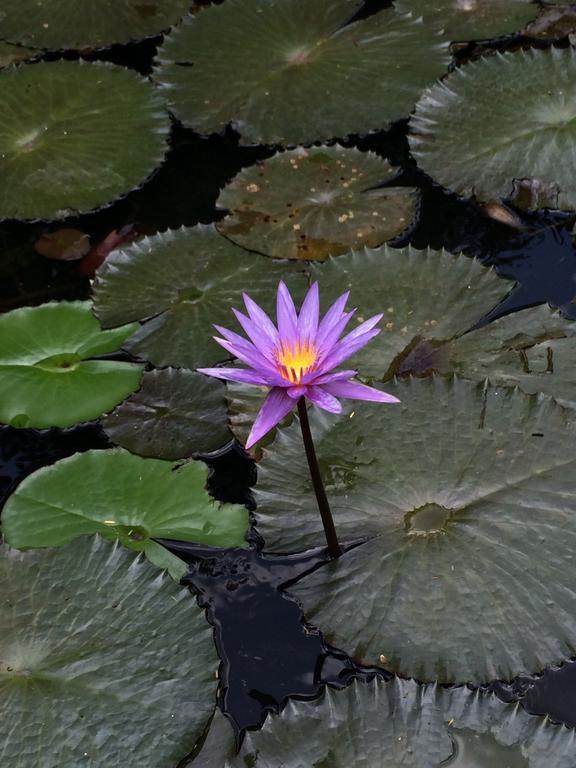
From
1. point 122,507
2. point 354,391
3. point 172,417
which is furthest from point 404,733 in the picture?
point 172,417

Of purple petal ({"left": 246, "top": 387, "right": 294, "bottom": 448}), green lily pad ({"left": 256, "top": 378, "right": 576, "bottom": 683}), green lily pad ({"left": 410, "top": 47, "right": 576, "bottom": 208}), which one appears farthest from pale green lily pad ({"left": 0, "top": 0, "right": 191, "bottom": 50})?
purple petal ({"left": 246, "top": 387, "right": 294, "bottom": 448})

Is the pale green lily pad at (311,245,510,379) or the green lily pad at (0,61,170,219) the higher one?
the green lily pad at (0,61,170,219)

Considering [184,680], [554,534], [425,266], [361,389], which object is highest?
[361,389]

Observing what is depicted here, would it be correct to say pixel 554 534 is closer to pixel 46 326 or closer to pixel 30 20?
pixel 46 326

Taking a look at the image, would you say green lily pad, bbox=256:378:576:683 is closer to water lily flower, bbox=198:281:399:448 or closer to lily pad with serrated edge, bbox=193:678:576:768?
lily pad with serrated edge, bbox=193:678:576:768

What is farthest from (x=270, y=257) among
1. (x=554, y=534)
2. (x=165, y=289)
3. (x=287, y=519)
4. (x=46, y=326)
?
(x=554, y=534)

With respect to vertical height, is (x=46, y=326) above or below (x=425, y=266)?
below
